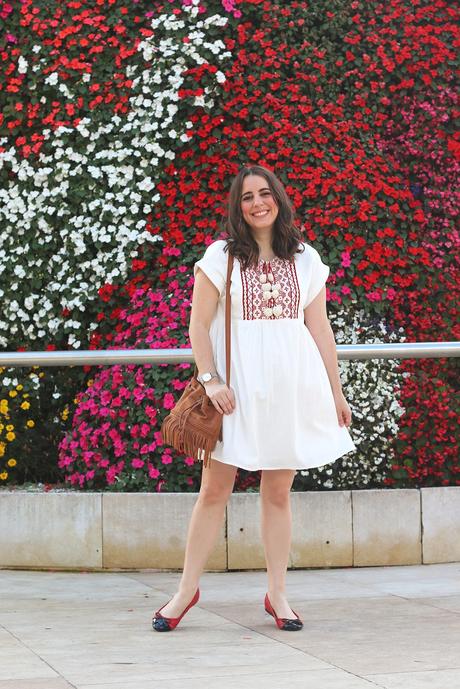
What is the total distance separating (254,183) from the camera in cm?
489

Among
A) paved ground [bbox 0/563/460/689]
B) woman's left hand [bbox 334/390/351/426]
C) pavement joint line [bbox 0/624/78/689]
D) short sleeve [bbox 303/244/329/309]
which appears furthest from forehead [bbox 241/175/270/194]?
pavement joint line [bbox 0/624/78/689]

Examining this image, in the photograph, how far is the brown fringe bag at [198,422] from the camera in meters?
4.69

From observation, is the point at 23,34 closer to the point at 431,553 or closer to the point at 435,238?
the point at 435,238

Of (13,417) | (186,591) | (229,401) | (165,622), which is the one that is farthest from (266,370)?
(13,417)

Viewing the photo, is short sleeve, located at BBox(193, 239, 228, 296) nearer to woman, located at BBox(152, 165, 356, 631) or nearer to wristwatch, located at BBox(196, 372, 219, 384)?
woman, located at BBox(152, 165, 356, 631)

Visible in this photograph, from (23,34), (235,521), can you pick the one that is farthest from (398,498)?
(23,34)

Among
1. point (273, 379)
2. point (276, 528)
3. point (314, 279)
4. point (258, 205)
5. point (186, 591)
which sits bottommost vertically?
point (186, 591)

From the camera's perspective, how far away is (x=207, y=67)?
7.29 meters

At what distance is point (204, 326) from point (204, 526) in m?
0.74

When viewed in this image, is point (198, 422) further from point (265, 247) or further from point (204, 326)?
point (265, 247)

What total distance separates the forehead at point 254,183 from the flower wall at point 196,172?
208cm

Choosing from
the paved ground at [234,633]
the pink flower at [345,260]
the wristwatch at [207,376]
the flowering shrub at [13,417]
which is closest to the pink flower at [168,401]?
the paved ground at [234,633]

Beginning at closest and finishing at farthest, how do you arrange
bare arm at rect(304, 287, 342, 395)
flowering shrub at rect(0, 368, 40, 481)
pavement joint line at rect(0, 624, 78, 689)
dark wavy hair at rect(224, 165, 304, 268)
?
pavement joint line at rect(0, 624, 78, 689), dark wavy hair at rect(224, 165, 304, 268), bare arm at rect(304, 287, 342, 395), flowering shrub at rect(0, 368, 40, 481)

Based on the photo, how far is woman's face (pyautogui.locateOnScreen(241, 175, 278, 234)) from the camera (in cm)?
485
